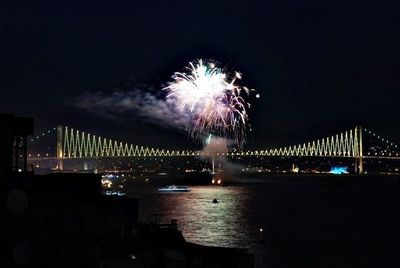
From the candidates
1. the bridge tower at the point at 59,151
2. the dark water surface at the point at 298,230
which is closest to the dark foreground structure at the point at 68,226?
the dark water surface at the point at 298,230

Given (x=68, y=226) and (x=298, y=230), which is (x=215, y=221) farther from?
(x=68, y=226)

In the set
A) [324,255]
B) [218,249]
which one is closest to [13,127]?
[218,249]

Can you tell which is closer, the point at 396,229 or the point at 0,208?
the point at 0,208

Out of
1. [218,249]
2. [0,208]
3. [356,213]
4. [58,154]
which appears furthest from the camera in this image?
[58,154]

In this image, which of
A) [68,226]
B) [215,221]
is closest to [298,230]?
[215,221]

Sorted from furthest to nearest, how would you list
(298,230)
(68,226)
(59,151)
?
1. (59,151)
2. (298,230)
3. (68,226)

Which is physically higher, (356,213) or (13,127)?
(13,127)

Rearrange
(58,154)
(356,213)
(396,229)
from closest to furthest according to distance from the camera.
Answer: (396,229), (356,213), (58,154)

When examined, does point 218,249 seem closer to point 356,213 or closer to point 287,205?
point 356,213

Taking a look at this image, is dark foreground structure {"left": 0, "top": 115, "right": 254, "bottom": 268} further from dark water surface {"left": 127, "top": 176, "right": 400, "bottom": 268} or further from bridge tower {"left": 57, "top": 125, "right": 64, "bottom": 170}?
bridge tower {"left": 57, "top": 125, "right": 64, "bottom": 170}
